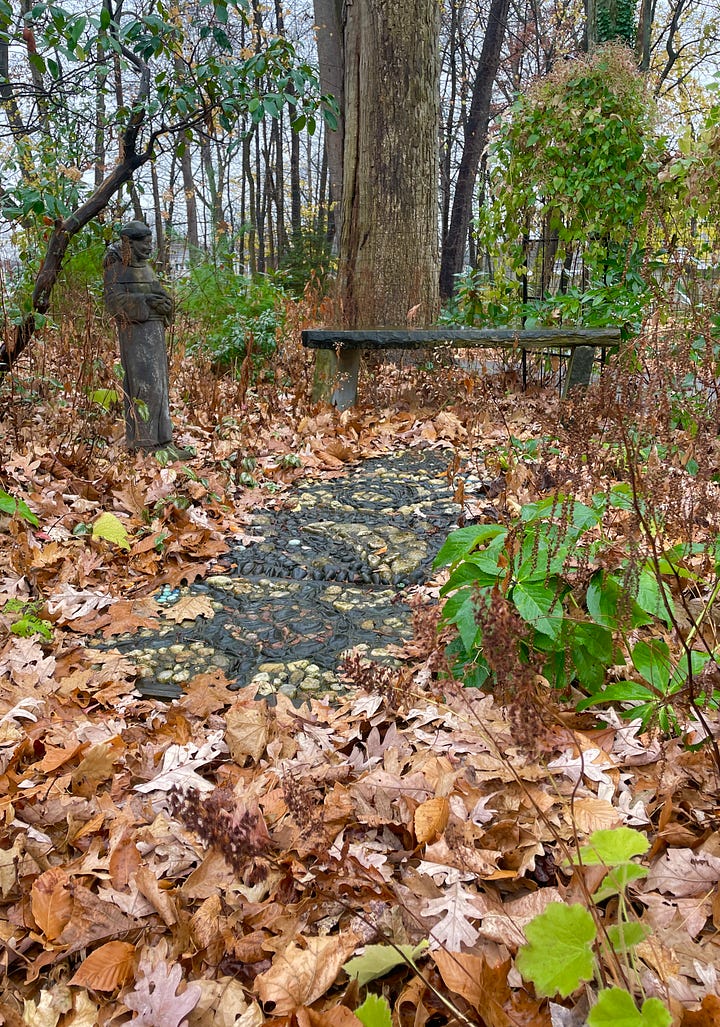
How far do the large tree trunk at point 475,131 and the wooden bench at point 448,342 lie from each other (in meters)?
8.77

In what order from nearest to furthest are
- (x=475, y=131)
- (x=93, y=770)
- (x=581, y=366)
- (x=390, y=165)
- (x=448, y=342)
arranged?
(x=93, y=770)
(x=581, y=366)
(x=448, y=342)
(x=390, y=165)
(x=475, y=131)

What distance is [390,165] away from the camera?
21.1 feet

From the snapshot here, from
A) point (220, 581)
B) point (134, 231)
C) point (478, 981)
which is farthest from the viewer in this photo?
point (134, 231)

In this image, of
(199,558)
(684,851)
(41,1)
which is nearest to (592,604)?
(684,851)

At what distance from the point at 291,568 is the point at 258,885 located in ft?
6.71

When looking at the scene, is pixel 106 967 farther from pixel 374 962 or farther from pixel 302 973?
pixel 374 962

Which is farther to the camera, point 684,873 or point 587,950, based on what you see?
point 684,873

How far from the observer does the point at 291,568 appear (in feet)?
12.3

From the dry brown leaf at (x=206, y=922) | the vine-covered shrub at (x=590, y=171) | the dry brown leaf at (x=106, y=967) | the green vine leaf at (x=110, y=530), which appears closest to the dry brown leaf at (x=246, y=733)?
the dry brown leaf at (x=206, y=922)

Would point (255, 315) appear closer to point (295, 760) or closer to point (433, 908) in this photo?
point (295, 760)

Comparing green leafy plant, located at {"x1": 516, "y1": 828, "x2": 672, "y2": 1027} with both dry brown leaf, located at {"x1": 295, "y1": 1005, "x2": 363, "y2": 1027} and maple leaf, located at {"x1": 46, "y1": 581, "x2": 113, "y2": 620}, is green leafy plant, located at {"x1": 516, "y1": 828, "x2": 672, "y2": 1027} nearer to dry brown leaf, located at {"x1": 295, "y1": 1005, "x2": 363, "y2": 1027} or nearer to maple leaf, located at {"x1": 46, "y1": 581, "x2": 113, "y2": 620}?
dry brown leaf, located at {"x1": 295, "y1": 1005, "x2": 363, "y2": 1027}

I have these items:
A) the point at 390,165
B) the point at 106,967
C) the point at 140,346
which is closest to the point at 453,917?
the point at 106,967

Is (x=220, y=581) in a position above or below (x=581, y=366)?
below

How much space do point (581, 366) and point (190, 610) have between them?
3.73 meters
